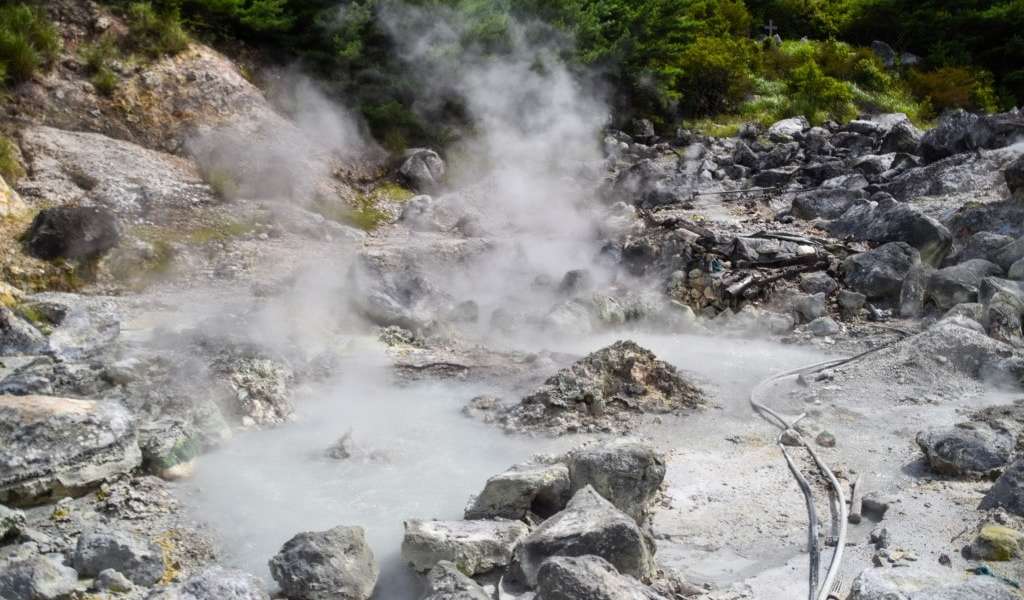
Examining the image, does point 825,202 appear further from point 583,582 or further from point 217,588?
point 217,588

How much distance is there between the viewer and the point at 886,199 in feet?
43.6

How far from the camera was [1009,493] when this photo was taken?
15.4 ft

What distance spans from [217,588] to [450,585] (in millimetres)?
990

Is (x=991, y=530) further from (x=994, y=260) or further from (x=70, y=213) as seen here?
(x=70, y=213)

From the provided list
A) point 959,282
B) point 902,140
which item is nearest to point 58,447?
point 959,282

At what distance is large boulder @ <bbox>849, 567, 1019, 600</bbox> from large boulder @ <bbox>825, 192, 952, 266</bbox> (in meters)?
8.42

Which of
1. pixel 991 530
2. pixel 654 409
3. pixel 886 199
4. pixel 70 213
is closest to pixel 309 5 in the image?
pixel 70 213

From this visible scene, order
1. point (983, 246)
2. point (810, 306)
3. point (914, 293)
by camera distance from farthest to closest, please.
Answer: point (983, 246) < point (914, 293) < point (810, 306)

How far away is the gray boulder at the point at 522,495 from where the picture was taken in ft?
14.9

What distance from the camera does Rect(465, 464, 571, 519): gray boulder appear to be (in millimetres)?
4543

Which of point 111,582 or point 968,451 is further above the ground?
point 968,451

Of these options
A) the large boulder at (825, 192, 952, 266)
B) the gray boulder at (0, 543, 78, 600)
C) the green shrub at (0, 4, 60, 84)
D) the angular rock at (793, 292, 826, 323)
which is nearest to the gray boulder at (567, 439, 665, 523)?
the gray boulder at (0, 543, 78, 600)

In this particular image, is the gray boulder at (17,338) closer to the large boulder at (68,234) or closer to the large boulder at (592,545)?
the large boulder at (68,234)

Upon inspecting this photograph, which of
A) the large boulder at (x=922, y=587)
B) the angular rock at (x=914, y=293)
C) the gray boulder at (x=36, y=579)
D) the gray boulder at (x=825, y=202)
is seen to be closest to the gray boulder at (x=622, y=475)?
the large boulder at (x=922, y=587)
